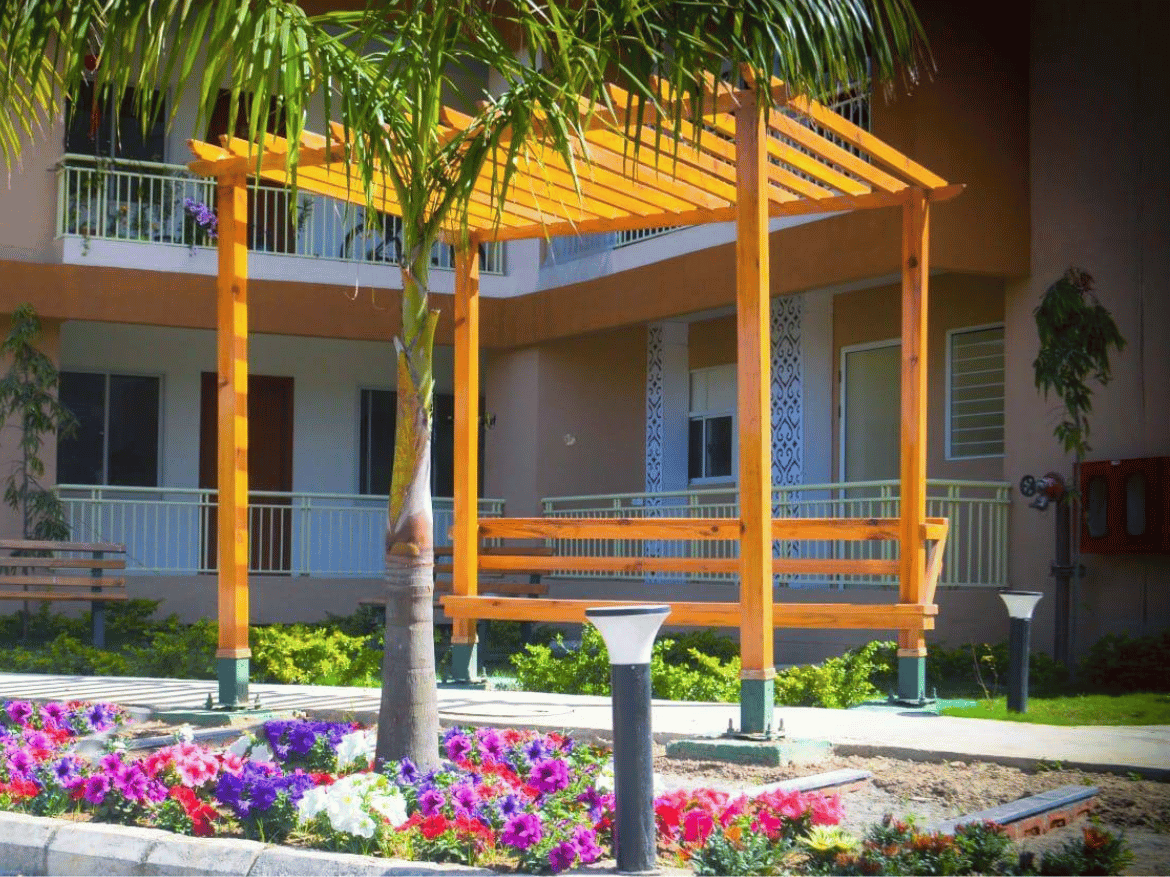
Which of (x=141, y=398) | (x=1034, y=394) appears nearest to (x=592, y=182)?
(x=1034, y=394)

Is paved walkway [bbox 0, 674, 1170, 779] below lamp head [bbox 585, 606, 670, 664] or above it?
below

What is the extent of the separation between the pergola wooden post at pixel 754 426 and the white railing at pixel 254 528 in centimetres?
1042

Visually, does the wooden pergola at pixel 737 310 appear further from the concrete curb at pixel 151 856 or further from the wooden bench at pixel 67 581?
the wooden bench at pixel 67 581

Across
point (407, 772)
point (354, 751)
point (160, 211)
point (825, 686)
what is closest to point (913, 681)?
point (825, 686)

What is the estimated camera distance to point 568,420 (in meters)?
19.8

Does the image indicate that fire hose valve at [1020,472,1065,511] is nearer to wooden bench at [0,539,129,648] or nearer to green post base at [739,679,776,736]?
green post base at [739,679,776,736]

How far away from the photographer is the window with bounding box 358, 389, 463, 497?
21.2 meters

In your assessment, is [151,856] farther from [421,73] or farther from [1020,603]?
[1020,603]

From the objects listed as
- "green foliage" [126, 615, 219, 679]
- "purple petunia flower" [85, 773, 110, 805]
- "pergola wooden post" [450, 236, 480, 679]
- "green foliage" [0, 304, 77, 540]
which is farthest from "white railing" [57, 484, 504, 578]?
"purple petunia flower" [85, 773, 110, 805]

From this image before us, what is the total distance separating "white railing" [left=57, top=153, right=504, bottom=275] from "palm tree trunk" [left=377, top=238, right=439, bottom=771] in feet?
34.4

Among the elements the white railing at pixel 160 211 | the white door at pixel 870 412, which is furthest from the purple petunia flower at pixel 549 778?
the white railing at pixel 160 211

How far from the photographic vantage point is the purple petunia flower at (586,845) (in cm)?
514

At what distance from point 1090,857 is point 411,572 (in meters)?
2.87

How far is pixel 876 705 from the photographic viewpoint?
10.2m
